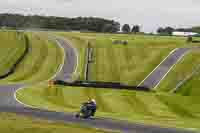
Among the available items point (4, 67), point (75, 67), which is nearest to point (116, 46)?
point (75, 67)

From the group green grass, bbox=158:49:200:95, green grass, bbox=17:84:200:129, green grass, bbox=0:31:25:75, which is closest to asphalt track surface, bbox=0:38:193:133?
green grass, bbox=17:84:200:129

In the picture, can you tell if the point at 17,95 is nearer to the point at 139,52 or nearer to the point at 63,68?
the point at 63,68

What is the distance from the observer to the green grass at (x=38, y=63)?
3254 inches

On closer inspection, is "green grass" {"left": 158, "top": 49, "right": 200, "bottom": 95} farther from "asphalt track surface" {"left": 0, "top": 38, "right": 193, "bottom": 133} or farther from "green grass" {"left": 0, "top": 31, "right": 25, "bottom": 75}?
"green grass" {"left": 0, "top": 31, "right": 25, "bottom": 75}

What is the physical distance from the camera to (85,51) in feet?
346

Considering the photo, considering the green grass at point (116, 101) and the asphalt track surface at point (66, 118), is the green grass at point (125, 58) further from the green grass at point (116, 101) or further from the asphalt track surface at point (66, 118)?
the asphalt track surface at point (66, 118)

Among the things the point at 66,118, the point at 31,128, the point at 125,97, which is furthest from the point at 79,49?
the point at 31,128

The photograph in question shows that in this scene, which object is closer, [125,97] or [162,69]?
[125,97]

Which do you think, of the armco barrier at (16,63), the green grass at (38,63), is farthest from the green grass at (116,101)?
the armco barrier at (16,63)

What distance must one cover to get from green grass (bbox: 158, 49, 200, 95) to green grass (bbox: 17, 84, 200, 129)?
5712mm

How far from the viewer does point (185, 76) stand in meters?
80.1

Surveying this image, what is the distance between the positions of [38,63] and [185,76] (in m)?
29.1

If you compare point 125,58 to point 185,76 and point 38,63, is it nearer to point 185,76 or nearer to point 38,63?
point 38,63

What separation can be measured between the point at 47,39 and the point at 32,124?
89.9 m
